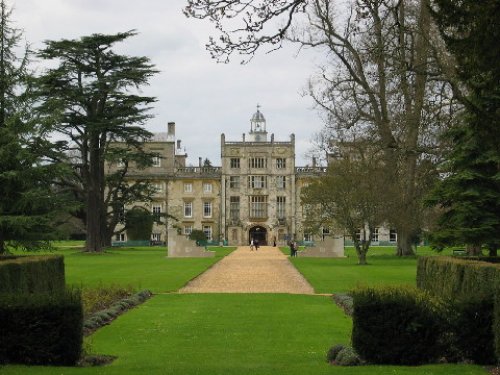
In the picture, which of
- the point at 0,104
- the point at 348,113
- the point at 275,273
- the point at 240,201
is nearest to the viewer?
the point at 0,104

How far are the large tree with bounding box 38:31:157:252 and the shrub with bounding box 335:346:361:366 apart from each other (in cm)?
3373

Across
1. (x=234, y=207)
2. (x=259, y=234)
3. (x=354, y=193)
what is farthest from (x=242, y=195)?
(x=354, y=193)

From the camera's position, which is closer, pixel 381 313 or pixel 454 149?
pixel 381 313

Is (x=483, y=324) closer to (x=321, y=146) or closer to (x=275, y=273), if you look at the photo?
(x=275, y=273)

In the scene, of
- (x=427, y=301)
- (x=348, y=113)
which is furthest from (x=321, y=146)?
(x=427, y=301)

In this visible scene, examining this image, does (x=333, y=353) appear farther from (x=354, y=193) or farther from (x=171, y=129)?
(x=171, y=129)

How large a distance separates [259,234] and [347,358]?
210 feet

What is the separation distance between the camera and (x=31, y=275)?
48.6 feet

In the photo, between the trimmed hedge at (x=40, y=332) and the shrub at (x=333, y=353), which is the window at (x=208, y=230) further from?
the trimmed hedge at (x=40, y=332)

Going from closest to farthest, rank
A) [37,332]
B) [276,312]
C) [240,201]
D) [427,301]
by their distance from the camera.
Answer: [37,332], [427,301], [276,312], [240,201]

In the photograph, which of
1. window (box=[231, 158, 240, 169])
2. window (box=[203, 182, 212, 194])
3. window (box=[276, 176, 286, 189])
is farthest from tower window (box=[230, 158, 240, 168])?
window (box=[276, 176, 286, 189])

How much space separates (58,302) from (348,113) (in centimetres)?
2178

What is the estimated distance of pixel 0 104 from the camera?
2145 cm

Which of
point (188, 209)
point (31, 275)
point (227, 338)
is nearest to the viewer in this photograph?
point (227, 338)
